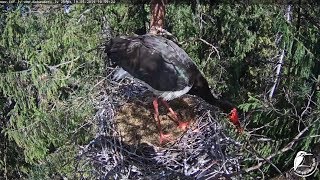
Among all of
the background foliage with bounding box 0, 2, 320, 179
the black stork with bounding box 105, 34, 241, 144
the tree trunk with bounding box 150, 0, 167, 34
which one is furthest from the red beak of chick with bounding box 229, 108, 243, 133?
the tree trunk with bounding box 150, 0, 167, 34

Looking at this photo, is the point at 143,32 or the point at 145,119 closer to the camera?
the point at 145,119

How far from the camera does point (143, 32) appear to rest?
5230mm

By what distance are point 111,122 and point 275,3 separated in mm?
1711

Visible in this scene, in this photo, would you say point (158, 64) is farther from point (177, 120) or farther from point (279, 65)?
point (279, 65)

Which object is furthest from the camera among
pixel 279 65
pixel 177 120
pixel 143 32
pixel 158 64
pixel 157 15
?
pixel 143 32

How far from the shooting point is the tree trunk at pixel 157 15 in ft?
10.9

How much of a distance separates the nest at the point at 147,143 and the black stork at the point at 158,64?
270 mm

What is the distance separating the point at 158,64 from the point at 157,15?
Answer: 0.31m

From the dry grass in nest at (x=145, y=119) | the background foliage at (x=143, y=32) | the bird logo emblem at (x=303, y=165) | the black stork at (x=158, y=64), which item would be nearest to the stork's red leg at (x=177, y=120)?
the dry grass in nest at (x=145, y=119)

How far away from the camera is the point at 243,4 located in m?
5.12

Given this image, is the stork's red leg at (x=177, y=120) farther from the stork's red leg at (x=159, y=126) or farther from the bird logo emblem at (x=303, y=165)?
the bird logo emblem at (x=303, y=165)

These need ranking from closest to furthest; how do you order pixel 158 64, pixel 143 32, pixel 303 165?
pixel 303 165
pixel 158 64
pixel 143 32

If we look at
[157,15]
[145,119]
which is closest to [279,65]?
[145,119]

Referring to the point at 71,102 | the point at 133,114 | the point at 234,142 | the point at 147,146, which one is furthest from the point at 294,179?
the point at 71,102
